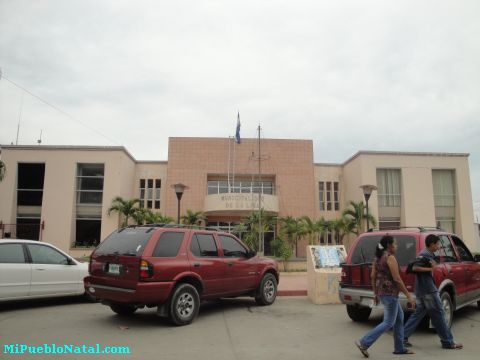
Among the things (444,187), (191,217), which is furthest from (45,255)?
(444,187)

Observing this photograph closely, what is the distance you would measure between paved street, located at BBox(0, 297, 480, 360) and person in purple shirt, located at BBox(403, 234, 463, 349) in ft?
0.69

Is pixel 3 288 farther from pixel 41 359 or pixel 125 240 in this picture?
pixel 41 359

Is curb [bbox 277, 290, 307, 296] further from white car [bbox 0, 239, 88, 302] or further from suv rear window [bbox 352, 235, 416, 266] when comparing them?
white car [bbox 0, 239, 88, 302]

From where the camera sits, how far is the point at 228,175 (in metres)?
31.6

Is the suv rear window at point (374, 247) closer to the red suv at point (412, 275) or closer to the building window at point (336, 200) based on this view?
the red suv at point (412, 275)

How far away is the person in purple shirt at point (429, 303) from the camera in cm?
603

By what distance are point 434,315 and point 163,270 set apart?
446 cm

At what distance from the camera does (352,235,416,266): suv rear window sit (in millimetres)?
7127

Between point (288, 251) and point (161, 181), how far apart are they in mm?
13801

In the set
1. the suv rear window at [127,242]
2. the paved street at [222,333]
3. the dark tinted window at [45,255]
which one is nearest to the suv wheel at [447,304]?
the paved street at [222,333]

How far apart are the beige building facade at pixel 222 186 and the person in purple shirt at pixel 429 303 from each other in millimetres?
21988

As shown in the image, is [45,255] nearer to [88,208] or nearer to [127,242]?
[127,242]

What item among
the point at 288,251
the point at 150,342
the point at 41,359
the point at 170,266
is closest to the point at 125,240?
the point at 170,266

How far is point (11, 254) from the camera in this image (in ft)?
28.4
